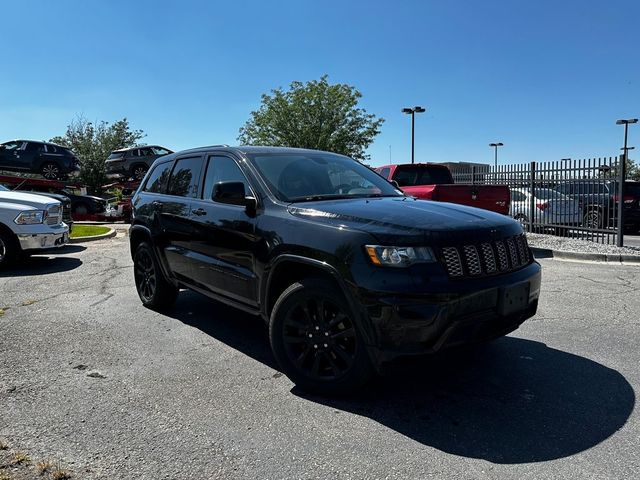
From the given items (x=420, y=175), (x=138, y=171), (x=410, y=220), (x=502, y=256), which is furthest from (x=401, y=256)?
(x=138, y=171)

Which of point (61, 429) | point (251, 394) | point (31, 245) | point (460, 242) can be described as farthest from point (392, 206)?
point (31, 245)

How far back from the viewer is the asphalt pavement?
278 centimetres

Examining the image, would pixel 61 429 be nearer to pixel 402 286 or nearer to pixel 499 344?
pixel 402 286

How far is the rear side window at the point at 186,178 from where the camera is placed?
519cm

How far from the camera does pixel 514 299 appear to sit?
3477 mm

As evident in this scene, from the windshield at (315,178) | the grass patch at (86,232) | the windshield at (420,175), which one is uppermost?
the windshield at (420,175)

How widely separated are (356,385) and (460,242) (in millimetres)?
1160

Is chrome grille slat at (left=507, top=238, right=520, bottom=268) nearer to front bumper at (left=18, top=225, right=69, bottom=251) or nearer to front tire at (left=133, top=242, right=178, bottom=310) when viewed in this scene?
front tire at (left=133, top=242, right=178, bottom=310)

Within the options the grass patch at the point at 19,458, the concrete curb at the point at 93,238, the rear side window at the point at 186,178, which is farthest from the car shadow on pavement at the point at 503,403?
the concrete curb at the point at 93,238

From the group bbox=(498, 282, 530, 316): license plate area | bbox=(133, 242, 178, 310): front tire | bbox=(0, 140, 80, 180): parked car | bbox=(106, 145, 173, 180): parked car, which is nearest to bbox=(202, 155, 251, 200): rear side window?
bbox=(133, 242, 178, 310): front tire

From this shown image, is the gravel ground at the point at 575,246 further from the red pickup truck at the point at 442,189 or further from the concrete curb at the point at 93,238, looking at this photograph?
the concrete curb at the point at 93,238

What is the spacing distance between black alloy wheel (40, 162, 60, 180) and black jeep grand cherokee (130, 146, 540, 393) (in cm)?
1817

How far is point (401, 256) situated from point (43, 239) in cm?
835

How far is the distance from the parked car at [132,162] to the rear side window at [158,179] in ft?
58.8
